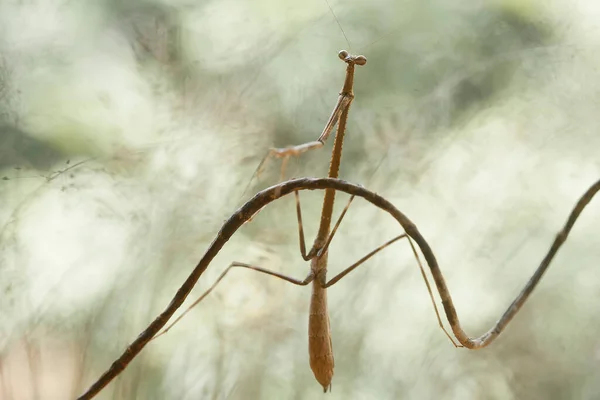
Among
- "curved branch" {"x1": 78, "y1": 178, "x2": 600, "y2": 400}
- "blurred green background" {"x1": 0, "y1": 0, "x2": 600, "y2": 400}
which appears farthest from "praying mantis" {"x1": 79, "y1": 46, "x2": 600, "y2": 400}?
"blurred green background" {"x1": 0, "y1": 0, "x2": 600, "y2": 400}

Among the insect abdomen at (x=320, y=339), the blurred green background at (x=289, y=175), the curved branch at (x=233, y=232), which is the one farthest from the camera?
the blurred green background at (x=289, y=175)

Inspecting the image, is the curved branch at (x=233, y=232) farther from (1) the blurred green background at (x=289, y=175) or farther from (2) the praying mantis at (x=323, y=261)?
(1) the blurred green background at (x=289, y=175)

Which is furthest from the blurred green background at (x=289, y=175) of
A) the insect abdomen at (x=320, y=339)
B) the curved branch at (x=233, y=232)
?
the curved branch at (x=233, y=232)

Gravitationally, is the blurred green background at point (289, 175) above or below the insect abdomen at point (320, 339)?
above

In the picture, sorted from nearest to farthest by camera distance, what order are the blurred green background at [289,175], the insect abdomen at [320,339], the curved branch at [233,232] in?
the curved branch at [233,232]
the insect abdomen at [320,339]
the blurred green background at [289,175]

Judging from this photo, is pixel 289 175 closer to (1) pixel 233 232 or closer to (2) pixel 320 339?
(2) pixel 320 339

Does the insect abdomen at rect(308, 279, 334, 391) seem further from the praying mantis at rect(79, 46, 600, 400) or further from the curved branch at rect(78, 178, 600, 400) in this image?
the curved branch at rect(78, 178, 600, 400)

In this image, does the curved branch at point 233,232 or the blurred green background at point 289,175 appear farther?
the blurred green background at point 289,175

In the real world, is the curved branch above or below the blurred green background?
below
